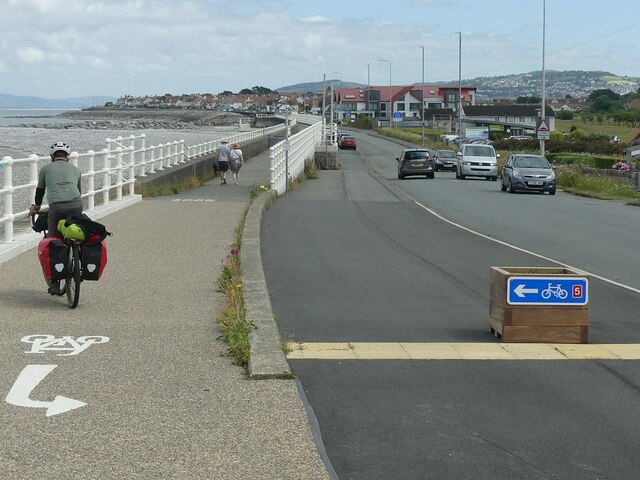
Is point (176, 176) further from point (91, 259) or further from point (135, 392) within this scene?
point (135, 392)

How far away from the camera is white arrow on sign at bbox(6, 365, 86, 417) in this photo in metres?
6.72

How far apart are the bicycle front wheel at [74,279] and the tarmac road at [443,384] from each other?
2.11 metres

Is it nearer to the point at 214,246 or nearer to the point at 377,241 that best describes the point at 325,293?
the point at 214,246

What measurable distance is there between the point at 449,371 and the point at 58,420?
10.7ft

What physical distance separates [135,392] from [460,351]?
3.19 meters

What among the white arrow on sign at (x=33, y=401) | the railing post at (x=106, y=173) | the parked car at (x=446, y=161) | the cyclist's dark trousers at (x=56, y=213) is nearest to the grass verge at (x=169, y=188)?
the railing post at (x=106, y=173)

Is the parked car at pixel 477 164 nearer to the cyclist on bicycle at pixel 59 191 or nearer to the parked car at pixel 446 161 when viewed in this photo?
the parked car at pixel 446 161

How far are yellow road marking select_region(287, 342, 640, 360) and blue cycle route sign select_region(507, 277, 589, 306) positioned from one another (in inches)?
15.9

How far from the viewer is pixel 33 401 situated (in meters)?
6.86

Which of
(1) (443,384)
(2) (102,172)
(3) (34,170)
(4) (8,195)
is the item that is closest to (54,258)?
(4) (8,195)

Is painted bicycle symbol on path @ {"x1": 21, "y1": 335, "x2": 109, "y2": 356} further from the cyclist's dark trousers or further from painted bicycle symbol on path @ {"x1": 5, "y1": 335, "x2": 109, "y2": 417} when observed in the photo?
the cyclist's dark trousers

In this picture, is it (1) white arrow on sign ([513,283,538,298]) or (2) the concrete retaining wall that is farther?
(2) the concrete retaining wall

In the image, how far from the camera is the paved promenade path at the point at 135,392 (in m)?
5.64

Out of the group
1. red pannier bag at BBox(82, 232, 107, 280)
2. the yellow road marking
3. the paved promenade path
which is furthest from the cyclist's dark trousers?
the yellow road marking
